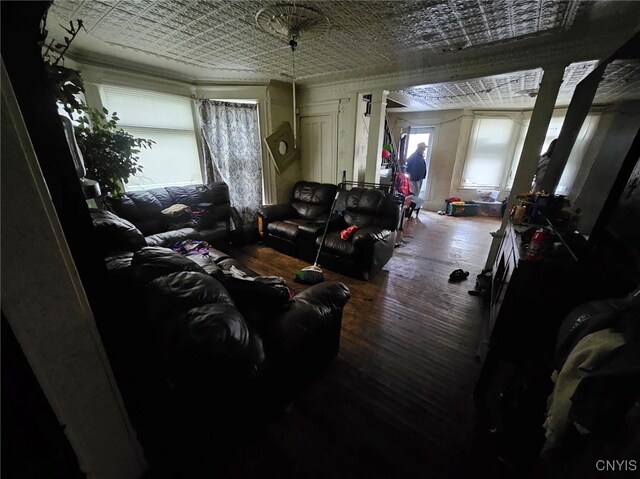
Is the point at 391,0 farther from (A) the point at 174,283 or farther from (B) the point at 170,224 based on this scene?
(B) the point at 170,224

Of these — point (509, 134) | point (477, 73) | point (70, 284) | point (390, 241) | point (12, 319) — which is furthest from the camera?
point (509, 134)

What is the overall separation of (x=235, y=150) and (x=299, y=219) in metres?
1.53

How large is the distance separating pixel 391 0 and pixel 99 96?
125 inches

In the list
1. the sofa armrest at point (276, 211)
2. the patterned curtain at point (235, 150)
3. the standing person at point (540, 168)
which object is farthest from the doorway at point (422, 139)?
the patterned curtain at point (235, 150)

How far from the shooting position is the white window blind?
5477 mm

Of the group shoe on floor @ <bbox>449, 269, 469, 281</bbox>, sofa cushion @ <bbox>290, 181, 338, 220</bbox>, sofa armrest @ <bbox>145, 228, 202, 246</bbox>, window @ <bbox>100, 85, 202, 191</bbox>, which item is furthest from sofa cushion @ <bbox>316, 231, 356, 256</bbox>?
window @ <bbox>100, 85, 202, 191</bbox>

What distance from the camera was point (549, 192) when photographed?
1941 millimetres

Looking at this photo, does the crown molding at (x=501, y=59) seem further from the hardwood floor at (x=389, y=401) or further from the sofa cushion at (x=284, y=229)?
the hardwood floor at (x=389, y=401)

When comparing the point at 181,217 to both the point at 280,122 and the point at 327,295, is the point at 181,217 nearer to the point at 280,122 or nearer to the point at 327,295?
the point at 280,122

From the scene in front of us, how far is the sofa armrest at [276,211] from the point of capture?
3.70 meters

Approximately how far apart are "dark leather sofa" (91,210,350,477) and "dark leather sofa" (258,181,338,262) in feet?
6.32

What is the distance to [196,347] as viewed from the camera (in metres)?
0.83

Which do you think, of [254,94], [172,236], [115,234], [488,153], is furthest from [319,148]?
[488,153]

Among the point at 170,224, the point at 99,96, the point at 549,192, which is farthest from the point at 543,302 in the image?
the point at 99,96
